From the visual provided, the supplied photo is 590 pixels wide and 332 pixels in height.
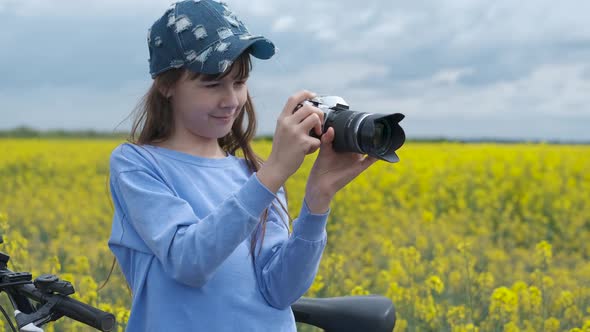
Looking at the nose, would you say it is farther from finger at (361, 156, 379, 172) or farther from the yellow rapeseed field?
the yellow rapeseed field

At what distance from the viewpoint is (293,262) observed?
1471 mm

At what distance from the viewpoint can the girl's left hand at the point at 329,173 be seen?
144 centimetres

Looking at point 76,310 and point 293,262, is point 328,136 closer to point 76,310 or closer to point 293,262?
point 293,262

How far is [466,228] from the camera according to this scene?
5926mm

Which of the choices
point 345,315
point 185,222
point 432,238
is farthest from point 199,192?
point 432,238

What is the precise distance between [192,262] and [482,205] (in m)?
5.71

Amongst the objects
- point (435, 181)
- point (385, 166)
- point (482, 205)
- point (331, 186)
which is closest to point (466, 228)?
point (482, 205)

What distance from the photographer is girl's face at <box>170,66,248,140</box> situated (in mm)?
1422

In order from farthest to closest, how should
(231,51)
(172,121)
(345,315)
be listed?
(345,315) < (172,121) < (231,51)

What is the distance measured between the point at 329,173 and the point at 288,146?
0.72ft

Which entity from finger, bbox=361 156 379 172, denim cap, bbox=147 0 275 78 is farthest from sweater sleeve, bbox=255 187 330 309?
denim cap, bbox=147 0 275 78

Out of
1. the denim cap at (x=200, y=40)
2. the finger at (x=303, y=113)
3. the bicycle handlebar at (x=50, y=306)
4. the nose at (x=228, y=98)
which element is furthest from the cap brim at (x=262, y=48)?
the bicycle handlebar at (x=50, y=306)

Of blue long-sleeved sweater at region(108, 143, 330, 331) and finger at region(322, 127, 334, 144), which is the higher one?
finger at region(322, 127, 334, 144)

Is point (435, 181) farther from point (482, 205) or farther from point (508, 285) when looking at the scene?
point (508, 285)
